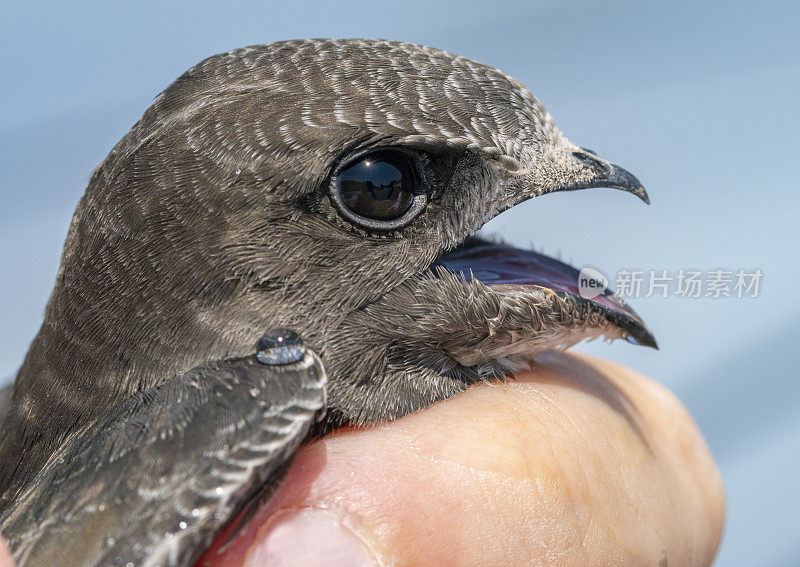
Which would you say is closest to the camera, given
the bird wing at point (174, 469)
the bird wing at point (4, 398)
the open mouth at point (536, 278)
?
the bird wing at point (174, 469)

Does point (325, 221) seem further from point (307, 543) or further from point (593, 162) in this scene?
A: point (593, 162)

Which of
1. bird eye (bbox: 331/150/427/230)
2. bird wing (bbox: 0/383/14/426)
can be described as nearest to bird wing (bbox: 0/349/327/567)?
bird eye (bbox: 331/150/427/230)

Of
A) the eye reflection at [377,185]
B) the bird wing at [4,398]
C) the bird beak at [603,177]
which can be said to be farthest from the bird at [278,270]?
the bird wing at [4,398]

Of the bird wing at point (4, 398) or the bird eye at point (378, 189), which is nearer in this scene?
the bird eye at point (378, 189)

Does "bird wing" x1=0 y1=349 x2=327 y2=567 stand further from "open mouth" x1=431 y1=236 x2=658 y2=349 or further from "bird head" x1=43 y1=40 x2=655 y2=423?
"open mouth" x1=431 y1=236 x2=658 y2=349

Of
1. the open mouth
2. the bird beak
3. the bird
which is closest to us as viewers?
the bird

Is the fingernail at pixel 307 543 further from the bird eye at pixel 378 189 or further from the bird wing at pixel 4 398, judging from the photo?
the bird wing at pixel 4 398

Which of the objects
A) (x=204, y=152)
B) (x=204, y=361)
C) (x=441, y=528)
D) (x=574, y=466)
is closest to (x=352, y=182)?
(x=204, y=152)
